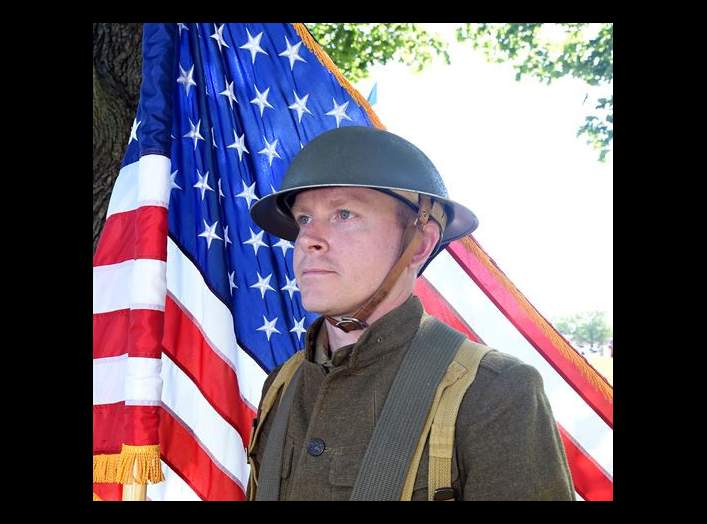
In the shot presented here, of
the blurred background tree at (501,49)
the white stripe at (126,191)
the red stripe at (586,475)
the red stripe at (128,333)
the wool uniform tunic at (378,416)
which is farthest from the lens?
the blurred background tree at (501,49)

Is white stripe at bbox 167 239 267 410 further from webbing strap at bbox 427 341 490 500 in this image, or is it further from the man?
webbing strap at bbox 427 341 490 500

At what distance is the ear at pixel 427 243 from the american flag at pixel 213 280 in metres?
1.04

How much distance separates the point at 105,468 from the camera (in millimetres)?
3051

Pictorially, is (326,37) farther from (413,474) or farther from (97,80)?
(413,474)

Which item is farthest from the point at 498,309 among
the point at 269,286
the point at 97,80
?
the point at 97,80

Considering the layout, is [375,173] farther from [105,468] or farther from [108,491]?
[108,491]

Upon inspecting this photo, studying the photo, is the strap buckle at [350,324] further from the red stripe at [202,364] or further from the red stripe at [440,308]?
the red stripe at [440,308]

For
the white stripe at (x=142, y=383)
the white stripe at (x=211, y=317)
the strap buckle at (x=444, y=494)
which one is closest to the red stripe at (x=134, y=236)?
the white stripe at (x=211, y=317)

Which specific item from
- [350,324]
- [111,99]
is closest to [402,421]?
[350,324]

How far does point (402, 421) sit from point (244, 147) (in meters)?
2.04

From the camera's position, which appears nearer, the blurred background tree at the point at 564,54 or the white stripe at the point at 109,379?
the white stripe at the point at 109,379

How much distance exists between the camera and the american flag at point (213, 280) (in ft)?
10.5

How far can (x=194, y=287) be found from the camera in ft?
11.5

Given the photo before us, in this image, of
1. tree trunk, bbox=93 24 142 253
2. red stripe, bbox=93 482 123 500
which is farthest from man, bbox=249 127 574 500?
tree trunk, bbox=93 24 142 253
